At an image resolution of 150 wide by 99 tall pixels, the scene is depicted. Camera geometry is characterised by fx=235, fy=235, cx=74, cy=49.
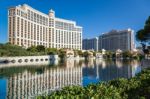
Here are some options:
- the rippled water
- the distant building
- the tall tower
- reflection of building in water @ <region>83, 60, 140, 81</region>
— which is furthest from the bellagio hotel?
the rippled water

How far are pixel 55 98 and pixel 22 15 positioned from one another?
126 metres

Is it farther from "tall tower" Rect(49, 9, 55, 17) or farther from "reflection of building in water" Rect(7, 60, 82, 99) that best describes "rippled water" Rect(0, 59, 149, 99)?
"tall tower" Rect(49, 9, 55, 17)

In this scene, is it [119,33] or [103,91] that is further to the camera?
[119,33]

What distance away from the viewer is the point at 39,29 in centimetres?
14475

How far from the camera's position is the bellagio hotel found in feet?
404

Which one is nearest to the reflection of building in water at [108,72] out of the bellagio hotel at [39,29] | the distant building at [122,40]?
the bellagio hotel at [39,29]

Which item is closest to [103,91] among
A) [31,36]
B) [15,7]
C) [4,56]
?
[4,56]

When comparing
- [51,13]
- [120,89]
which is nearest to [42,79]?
[120,89]

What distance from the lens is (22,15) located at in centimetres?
12756

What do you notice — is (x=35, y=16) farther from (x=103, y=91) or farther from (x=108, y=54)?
(x=103, y=91)

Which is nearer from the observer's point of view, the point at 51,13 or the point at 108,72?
the point at 108,72

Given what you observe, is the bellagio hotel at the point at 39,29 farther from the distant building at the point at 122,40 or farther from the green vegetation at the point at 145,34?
the green vegetation at the point at 145,34

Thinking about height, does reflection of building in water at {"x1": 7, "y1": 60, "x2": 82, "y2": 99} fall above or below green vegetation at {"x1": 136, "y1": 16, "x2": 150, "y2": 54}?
below

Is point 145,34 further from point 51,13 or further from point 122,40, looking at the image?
point 122,40
